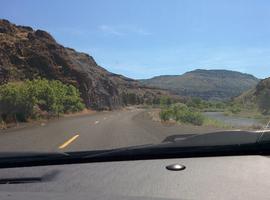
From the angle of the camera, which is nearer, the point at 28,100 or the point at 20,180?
the point at 20,180

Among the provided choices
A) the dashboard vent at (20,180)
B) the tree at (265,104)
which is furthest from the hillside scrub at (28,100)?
the dashboard vent at (20,180)

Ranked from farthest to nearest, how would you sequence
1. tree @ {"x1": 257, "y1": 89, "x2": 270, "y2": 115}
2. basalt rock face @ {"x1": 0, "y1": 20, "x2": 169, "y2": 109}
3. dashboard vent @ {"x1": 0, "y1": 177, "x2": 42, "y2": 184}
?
basalt rock face @ {"x1": 0, "y1": 20, "x2": 169, "y2": 109} → tree @ {"x1": 257, "y1": 89, "x2": 270, "y2": 115} → dashboard vent @ {"x1": 0, "y1": 177, "x2": 42, "y2": 184}

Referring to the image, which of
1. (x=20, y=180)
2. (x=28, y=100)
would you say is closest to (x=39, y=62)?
(x=28, y=100)

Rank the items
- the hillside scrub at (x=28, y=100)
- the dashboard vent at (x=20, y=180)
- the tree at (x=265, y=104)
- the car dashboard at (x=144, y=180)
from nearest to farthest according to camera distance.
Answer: the car dashboard at (x=144, y=180) < the dashboard vent at (x=20, y=180) < the hillside scrub at (x=28, y=100) < the tree at (x=265, y=104)

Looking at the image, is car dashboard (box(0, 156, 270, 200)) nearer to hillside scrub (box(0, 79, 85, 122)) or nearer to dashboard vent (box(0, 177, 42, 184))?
dashboard vent (box(0, 177, 42, 184))

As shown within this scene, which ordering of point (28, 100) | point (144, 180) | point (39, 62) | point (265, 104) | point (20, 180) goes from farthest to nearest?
point (39, 62)
point (265, 104)
point (28, 100)
point (20, 180)
point (144, 180)

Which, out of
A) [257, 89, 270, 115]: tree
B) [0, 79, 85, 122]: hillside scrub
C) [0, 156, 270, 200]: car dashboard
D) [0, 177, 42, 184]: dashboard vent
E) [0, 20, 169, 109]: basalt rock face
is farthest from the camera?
[0, 20, 169, 109]: basalt rock face

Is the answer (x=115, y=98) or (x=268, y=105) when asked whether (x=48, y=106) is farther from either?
(x=115, y=98)

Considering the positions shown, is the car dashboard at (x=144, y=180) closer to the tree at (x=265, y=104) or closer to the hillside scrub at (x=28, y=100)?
the hillside scrub at (x=28, y=100)

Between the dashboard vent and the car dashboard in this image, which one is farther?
the dashboard vent

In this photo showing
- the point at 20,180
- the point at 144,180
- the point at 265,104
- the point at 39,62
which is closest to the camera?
the point at 144,180

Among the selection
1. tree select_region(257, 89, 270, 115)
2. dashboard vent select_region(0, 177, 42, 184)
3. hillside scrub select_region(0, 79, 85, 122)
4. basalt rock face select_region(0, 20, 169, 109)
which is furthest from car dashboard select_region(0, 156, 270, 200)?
basalt rock face select_region(0, 20, 169, 109)

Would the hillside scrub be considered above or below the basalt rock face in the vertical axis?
below

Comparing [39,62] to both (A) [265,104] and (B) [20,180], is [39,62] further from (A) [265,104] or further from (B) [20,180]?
(B) [20,180]
